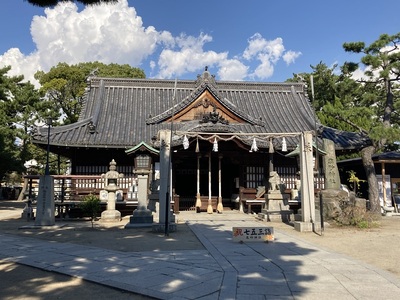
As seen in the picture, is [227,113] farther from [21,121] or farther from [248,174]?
[21,121]

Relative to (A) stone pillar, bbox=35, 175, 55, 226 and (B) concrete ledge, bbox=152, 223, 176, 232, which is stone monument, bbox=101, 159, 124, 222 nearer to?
(A) stone pillar, bbox=35, 175, 55, 226

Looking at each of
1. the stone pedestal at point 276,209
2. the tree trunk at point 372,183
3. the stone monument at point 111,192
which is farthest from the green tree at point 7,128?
the tree trunk at point 372,183

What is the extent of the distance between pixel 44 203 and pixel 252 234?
8441 mm

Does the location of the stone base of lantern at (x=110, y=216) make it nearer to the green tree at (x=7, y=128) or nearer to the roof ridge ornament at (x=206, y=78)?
the roof ridge ornament at (x=206, y=78)

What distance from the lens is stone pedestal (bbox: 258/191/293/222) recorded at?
1482 cm

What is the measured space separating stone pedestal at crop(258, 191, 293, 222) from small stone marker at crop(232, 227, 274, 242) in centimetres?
560

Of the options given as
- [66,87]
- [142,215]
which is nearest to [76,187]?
[142,215]

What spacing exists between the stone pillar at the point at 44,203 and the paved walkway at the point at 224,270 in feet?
13.4

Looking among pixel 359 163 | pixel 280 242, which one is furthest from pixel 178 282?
pixel 359 163

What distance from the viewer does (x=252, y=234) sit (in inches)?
364

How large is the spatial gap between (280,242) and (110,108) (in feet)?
53.7

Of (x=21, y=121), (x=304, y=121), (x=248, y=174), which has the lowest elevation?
(x=248, y=174)

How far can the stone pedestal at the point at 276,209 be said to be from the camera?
48.6ft

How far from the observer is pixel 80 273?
19.2 feet
